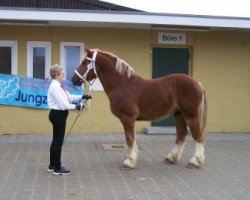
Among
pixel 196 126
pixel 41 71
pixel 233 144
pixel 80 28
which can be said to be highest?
pixel 80 28

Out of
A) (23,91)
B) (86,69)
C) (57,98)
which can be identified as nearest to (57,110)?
(57,98)

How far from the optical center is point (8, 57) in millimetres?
12805

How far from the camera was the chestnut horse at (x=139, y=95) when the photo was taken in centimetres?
860

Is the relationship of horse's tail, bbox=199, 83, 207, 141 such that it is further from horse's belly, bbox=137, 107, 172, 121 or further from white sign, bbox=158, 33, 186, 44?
white sign, bbox=158, 33, 186, 44

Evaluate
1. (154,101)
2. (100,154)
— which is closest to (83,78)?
(154,101)

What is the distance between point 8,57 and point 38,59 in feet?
2.66

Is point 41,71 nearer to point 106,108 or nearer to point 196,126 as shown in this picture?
point 106,108

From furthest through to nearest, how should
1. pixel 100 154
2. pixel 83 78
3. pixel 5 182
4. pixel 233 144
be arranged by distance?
pixel 233 144 < pixel 100 154 < pixel 83 78 < pixel 5 182

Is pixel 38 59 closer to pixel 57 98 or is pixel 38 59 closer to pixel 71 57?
pixel 71 57

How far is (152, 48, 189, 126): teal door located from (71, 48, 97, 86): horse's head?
16.4ft

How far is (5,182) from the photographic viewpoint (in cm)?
748

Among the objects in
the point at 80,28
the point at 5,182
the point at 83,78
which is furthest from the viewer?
the point at 80,28

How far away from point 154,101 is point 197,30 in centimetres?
523

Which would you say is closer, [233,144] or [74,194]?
[74,194]
